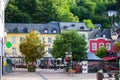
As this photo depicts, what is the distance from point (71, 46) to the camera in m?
70.2

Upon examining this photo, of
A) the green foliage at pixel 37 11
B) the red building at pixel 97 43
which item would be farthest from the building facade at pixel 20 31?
the green foliage at pixel 37 11

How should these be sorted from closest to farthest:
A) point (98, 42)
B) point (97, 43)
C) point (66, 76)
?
point (66, 76), point (97, 43), point (98, 42)

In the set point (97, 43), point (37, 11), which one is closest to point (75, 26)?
point (97, 43)

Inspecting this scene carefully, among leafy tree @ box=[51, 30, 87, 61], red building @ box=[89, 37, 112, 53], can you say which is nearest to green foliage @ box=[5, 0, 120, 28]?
red building @ box=[89, 37, 112, 53]

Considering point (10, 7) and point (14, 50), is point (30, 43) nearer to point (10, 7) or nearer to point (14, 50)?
point (14, 50)

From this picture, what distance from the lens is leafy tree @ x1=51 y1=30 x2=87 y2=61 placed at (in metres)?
68.2

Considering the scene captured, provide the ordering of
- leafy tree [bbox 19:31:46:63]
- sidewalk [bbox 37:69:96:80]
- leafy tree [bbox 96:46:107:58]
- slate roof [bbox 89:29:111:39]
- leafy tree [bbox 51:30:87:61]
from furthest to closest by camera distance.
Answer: slate roof [bbox 89:29:111:39] < leafy tree [bbox 96:46:107:58] < leafy tree [bbox 19:31:46:63] < leafy tree [bbox 51:30:87:61] < sidewalk [bbox 37:69:96:80]

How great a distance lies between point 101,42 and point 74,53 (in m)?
37.6

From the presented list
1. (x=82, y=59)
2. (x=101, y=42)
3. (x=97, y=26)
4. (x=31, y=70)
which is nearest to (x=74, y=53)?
(x=82, y=59)

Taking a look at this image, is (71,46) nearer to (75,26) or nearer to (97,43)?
(97,43)

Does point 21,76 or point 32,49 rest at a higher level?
point 32,49

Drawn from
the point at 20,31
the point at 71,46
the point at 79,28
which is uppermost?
the point at 79,28

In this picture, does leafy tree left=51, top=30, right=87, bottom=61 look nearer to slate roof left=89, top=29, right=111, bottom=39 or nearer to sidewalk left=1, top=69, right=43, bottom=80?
sidewalk left=1, top=69, right=43, bottom=80

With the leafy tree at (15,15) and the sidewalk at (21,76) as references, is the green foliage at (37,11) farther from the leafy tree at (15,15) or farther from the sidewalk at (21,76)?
the sidewalk at (21,76)
